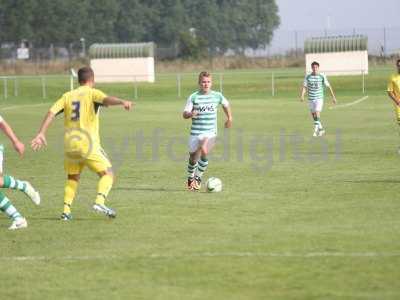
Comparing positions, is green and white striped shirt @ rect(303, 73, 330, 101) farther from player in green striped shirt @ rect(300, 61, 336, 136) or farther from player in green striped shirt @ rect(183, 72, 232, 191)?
player in green striped shirt @ rect(183, 72, 232, 191)

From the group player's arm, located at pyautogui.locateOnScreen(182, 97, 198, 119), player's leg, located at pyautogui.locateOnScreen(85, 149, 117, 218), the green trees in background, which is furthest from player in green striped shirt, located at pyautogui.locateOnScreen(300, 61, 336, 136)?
the green trees in background

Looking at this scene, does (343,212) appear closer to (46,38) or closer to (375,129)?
(375,129)

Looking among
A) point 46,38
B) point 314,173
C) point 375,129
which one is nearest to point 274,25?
point 46,38

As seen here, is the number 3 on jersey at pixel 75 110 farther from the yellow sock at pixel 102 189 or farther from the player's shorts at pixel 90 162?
the yellow sock at pixel 102 189

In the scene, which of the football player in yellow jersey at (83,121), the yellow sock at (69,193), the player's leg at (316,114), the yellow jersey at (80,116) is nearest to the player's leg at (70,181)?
the yellow sock at (69,193)

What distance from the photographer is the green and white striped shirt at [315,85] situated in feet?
96.8

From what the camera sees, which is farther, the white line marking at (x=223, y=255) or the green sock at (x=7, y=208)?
the green sock at (x=7, y=208)

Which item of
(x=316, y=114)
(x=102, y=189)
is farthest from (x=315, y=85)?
(x=102, y=189)

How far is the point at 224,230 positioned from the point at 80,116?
89.3 inches

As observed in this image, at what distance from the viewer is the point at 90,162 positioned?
1315cm

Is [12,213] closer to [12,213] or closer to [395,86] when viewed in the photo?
[12,213]

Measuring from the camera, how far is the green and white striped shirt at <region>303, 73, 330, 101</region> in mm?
29500

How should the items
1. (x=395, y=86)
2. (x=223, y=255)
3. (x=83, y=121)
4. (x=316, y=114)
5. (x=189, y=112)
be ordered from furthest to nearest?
(x=316, y=114), (x=395, y=86), (x=189, y=112), (x=83, y=121), (x=223, y=255)

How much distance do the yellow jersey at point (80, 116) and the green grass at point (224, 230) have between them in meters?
0.96
